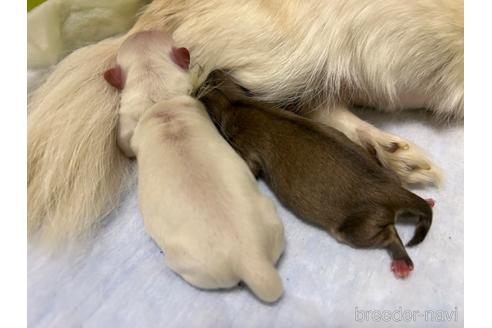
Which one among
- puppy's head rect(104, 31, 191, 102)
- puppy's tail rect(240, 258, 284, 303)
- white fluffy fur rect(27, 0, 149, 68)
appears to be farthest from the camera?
white fluffy fur rect(27, 0, 149, 68)

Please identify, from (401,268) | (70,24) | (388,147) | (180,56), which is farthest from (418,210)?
(70,24)

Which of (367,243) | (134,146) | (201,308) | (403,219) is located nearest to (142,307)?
(201,308)

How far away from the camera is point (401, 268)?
927 millimetres

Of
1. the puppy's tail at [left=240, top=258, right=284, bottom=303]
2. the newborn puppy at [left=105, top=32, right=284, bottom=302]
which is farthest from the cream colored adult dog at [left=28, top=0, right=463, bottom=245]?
the puppy's tail at [left=240, top=258, right=284, bottom=303]

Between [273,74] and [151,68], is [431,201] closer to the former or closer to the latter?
[273,74]

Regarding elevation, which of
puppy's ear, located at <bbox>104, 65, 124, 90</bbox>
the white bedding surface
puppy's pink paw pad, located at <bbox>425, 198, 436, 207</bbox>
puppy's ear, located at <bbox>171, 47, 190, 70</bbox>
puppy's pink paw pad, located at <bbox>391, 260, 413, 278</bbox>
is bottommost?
the white bedding surface

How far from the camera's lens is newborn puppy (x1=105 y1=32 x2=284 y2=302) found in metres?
0.82

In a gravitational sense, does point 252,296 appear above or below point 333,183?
below

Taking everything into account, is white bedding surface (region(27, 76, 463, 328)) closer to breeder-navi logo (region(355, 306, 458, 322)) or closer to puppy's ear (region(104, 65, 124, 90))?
breeder-navi logo (region(355, 306, 458, 322))

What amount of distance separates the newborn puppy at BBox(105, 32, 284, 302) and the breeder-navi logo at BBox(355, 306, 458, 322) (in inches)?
6.7

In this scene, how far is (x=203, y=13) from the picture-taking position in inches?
43.1

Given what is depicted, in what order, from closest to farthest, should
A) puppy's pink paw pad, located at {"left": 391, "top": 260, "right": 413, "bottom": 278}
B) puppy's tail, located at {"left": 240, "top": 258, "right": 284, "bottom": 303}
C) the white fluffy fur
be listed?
puppy's tail, located at {"left": 240, "top": 258, "right": 284, "bottom": 303}
puppy's pink paw pad, located at {"left": 391, "top": 260, "right": 413, "bottom": 278}
the white fluffy fur

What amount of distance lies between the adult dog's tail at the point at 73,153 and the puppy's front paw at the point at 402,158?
1.73 ft

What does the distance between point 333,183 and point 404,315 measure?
261 millimetres
